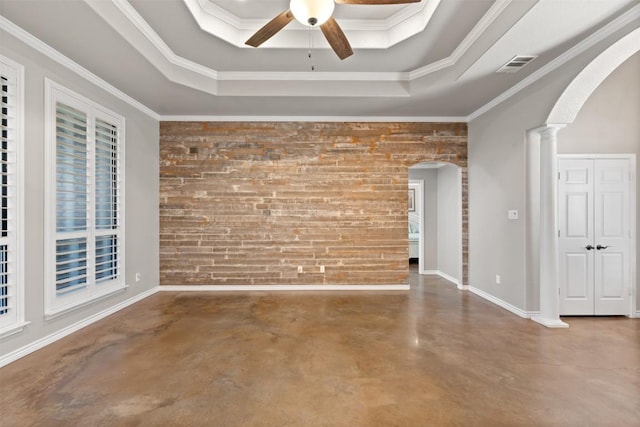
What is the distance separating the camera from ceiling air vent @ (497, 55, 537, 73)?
3316 mm

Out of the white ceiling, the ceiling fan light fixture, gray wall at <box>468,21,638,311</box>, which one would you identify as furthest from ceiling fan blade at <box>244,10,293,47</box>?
gray wall at <box>468,21,638,311</box>

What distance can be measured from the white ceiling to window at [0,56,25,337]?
503 mm

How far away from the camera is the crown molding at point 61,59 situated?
2732 millimetres

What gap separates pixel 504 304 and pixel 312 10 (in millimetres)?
4274

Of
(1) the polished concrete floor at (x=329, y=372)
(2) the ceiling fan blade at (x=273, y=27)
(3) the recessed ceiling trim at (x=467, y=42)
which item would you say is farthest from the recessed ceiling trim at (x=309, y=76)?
(1) the polished concrete floor at (x=329, y=372)

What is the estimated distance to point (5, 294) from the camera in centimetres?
276

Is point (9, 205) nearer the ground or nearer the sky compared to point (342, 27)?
nearer the ground

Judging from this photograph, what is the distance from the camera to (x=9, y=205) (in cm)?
277

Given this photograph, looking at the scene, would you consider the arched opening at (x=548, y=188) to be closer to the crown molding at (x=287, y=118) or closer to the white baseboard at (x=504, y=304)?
the white baseboard at (x=504, y=304)

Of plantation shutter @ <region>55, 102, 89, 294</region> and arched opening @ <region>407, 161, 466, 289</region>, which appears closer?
plantation shutter @ <region>55, 102, 89, 294</region>

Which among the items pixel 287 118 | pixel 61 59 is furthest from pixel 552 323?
pixel 61 59

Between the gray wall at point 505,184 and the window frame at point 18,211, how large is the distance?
5286 millimetres

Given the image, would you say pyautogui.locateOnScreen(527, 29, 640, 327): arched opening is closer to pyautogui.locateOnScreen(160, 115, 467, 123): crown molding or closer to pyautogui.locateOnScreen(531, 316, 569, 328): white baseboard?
pyautogui.locateOnScreen(531, 316, 569, 328): white baseboard

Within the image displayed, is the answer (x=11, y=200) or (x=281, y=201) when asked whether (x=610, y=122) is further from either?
(x=11, y=200)
